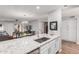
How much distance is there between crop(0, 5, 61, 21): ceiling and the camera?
3.51 ft

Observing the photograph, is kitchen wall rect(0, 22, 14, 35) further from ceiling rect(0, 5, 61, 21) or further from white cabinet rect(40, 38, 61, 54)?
white cabinet rect(40, 38, 61, 54)

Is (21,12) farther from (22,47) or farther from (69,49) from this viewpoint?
(69,49)

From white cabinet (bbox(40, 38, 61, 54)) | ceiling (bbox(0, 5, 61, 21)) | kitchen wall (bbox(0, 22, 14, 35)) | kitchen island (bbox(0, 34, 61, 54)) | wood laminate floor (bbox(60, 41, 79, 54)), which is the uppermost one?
ceiling (bbox(0, 5, 61, 21))

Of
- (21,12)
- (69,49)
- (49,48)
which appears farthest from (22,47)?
(69,49)

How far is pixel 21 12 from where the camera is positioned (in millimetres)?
1283

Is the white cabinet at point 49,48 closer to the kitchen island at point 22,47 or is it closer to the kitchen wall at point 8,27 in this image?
the kitchen island at point 22,47

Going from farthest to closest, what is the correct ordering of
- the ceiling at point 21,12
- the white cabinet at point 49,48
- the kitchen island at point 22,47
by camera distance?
the white cabinet at point 49,48, the ceiling at point 21,12, the kitchen island at point 22,47

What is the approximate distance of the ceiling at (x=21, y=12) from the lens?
42.2 inches

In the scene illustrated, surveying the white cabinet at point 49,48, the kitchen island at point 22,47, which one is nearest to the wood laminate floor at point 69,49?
the white cabinet at point 49,48

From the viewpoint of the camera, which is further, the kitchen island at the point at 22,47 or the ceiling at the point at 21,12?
the ceiling at the point at 21,12

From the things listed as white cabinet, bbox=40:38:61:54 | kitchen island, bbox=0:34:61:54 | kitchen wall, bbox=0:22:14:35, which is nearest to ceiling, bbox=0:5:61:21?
kitchen wall, bbox=0:22:14:35

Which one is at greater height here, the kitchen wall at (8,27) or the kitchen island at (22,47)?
the kitchen wall at (8,27)
